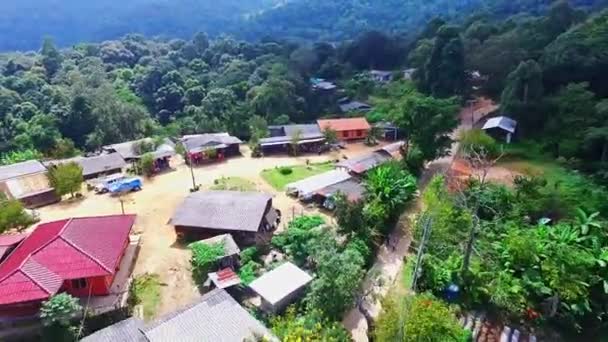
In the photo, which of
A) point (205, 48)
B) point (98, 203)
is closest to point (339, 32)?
point (205, 48)

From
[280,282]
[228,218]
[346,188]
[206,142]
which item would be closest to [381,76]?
[206,142]

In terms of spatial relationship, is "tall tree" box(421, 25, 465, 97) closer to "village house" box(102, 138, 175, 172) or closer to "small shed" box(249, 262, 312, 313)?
"village house" box(102, 138, 175, 172)

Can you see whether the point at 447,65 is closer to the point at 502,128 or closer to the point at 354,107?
the point at 354,107

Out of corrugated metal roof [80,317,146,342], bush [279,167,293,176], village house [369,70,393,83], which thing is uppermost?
village house [369,70,393,83]

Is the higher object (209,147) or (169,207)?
(209,147)

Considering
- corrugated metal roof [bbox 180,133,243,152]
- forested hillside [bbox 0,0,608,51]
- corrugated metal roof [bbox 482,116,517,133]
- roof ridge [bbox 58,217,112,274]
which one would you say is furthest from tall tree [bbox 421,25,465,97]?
forested hillside [bbox 0,0,608,51]

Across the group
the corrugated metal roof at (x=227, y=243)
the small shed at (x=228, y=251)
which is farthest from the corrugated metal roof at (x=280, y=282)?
the corrugated metal roof at (x=227, y=243)

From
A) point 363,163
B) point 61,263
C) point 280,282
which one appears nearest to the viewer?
point 61,263

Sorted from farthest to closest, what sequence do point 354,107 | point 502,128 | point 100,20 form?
1. point 100,20
2. point 354,107
3. point 502,128
